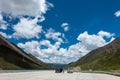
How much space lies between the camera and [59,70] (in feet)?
378

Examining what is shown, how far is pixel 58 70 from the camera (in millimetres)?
114438

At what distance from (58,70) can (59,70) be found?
74 centimetres
